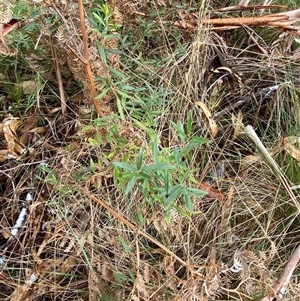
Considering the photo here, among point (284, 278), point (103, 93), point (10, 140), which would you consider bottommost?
point (284, 278)

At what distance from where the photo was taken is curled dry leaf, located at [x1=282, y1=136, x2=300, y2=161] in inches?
56.4

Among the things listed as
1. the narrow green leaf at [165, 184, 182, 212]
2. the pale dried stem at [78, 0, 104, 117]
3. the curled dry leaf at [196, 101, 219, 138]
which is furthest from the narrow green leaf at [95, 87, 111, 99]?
the curled dry leaf at [196, 101, 219, 138]

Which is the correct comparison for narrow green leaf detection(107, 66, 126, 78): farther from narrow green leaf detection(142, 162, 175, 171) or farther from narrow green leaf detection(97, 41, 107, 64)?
narrow green leaf detection(142, 162, 175, 171)

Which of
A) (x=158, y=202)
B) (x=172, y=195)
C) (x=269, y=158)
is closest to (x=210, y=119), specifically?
(x=269, y=158)

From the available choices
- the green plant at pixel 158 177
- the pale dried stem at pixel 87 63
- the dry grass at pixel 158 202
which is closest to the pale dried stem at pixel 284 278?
the dry grass at pixel 158 202

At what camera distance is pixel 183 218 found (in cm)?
136

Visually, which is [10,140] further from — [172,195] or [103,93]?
[172,195]

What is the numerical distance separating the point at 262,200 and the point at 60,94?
2.00 feet

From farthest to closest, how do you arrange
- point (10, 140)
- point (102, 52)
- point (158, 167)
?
point (10, 140) → point (102, 52) → point (158, 167)

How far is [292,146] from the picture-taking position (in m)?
1.45

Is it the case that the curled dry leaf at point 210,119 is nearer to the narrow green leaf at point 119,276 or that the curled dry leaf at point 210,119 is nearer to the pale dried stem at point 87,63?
the pale dried stem at point 87,63

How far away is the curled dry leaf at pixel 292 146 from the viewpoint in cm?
143

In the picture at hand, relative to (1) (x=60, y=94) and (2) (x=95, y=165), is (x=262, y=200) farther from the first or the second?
(1) (x=60, y=94)

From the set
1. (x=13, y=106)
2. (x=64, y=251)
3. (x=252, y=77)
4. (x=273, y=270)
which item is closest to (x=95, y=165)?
(x=64, y=251)
